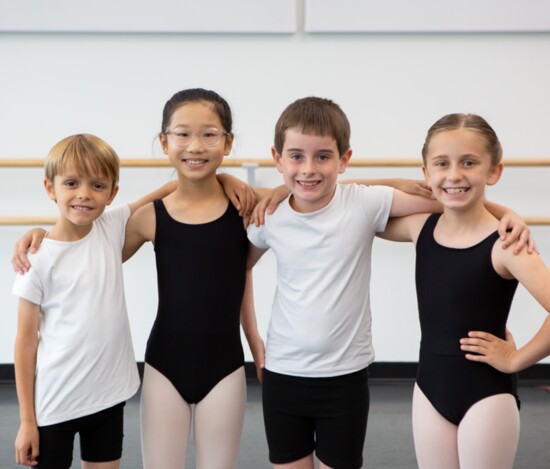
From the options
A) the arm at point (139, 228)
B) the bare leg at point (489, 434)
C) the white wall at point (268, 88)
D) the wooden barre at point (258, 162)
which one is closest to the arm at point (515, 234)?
the bare leg at point (489, 434)

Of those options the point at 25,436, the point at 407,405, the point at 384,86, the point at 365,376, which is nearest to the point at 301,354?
the point at 365,376

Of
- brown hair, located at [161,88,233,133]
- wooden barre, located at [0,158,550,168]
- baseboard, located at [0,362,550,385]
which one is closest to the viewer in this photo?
brown hair, located at [161,88,233,133]

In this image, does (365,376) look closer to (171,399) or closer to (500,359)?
(500,359)

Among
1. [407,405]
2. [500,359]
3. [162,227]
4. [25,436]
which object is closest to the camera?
[500,359]

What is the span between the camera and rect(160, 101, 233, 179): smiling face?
1.79 meters

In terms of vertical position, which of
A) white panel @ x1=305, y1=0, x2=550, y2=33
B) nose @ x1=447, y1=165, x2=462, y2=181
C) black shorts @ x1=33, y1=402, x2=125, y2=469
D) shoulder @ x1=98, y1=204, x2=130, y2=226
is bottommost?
black shorts @ x1=33, y1=402, x2=125, y2=469

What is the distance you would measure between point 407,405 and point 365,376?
1607 mm

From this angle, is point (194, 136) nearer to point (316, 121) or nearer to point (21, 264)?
point (316, 121)

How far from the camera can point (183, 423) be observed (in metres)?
1.81

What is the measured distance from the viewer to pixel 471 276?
1.61 meters

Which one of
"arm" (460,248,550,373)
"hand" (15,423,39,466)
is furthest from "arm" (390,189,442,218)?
"hand" (15,423,39,466)

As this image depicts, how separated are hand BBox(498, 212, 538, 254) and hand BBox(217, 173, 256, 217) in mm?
593

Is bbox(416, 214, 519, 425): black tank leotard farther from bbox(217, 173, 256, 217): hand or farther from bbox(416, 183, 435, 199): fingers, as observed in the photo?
bbox(217, 173, 256, 217): hand

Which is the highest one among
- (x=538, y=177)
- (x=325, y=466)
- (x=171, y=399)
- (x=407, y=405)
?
(x=538, y=177)
